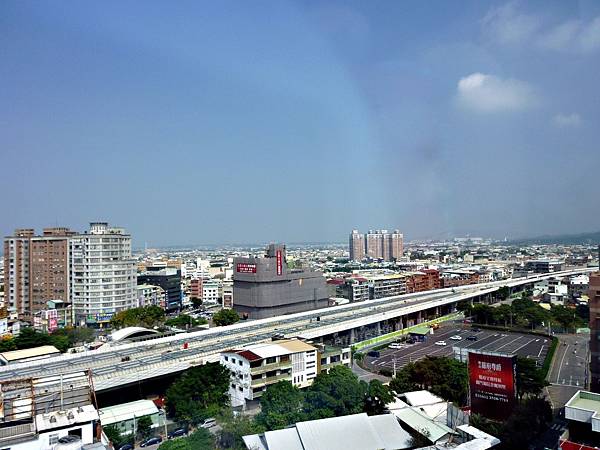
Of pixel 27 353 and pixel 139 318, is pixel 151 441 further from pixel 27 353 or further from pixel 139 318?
pixel 139 318

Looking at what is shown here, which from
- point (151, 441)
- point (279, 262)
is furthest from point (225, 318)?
point (151, 441)

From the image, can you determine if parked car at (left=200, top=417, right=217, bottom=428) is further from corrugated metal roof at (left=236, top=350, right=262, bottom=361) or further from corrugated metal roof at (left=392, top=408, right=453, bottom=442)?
corrugated metal roof at (left=392, top=408, right=453, bottom=442)

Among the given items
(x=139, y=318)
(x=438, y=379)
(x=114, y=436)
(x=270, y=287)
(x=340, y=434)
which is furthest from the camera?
(x=270, y=287)

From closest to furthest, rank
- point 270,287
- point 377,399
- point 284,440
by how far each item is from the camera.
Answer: point 284,440, point 377,399, point 270,287

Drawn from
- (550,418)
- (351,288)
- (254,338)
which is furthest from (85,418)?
(351,288)

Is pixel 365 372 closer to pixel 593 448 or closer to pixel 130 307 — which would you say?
pixel 593 448

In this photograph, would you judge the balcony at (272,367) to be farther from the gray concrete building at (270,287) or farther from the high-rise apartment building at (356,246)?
the high-rise apartment building at (356,246)
